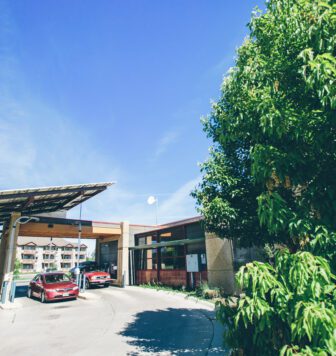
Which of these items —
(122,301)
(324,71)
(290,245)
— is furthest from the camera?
(122,301)

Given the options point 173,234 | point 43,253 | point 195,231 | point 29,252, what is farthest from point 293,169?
point 43,253

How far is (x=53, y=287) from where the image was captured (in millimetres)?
14945

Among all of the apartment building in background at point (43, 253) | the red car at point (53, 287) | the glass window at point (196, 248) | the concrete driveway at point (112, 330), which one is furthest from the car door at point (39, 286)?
the apartment building in background at point (43, 253)

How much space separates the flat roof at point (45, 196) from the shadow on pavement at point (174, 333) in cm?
808

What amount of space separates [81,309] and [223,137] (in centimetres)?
1155

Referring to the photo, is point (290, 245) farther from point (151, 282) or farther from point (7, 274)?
point (151, 282)

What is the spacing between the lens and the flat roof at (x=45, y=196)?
44.5 ft

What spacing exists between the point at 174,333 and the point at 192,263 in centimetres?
984

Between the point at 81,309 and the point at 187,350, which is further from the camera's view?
the point at 81,309

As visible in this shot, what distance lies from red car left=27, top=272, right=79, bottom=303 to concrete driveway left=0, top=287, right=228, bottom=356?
3.87 ft

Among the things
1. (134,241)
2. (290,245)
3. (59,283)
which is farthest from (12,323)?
(134,241)

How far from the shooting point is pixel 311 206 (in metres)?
4.01

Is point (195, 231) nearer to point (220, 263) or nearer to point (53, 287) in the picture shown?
point (220, 263)

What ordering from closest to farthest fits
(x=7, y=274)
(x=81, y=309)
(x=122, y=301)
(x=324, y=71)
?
(x=324, y=71) < (x=81, y=309) < (x=122, y=301) < (x=7, y=274)
